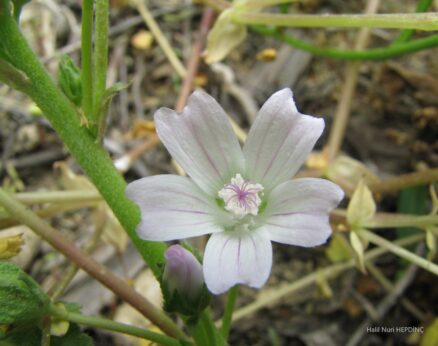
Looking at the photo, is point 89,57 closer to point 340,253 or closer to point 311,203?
point 311,203

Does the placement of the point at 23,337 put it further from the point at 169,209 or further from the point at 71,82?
the point at 71,82

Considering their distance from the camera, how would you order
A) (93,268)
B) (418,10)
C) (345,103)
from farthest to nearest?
(345,103) → (418,10) → (93,268)

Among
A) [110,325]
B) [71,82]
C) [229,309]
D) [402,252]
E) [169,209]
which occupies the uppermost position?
[71,82]

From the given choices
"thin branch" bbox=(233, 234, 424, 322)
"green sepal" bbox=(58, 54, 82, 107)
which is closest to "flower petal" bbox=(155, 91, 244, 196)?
"green sepal" bbox=(58, 54, 82, 107)

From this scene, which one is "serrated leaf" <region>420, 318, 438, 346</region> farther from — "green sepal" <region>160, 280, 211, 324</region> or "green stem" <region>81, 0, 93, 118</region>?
"green stem" <region>81, 0, 93, 118</region>

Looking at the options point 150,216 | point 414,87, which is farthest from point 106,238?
point 414,87

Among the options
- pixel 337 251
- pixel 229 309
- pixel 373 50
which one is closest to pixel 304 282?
pixel 337 251

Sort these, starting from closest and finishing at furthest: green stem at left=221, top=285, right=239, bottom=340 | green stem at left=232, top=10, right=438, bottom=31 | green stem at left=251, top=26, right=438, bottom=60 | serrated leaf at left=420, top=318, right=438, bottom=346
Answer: green stem at left=221, top=285, right=239, bottom=340, green stem at left=232, top=10, right=438, bottom=31, serrated leaf at left=420, top=318, right=438, bottom=346, green stem at left=251, top=26, right=438, bottom=60
